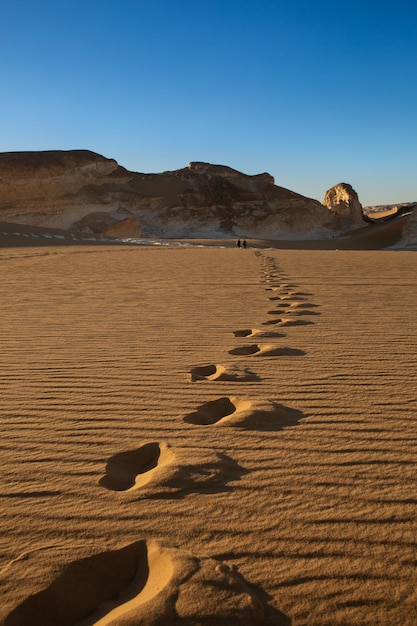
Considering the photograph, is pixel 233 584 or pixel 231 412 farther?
pixel 231 412

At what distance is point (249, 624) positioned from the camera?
1.37 m

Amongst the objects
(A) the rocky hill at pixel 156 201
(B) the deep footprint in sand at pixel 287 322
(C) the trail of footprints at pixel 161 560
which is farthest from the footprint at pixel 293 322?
(A) the rocky hill at pixel 156 201

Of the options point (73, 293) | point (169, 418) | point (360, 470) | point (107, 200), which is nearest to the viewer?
point (360, 470)

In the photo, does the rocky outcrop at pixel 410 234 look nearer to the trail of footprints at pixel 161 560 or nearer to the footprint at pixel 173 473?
the trail of footprints at pixel 161 560

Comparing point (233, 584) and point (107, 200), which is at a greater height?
point (107, 200)

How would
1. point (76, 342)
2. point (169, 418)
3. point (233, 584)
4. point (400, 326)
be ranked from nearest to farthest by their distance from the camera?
point (233, 584) → point (169, 418) → point (76, 342) → point (400, 326)

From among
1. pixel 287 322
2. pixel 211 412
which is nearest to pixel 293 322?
pixel 287 322

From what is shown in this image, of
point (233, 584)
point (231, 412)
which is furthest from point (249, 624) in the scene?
point (231, 412)

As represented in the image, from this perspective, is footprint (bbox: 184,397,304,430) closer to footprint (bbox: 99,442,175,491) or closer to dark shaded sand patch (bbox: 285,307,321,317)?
footprint (bbox: 99,442,175,491)

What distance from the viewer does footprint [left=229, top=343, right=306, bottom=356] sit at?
397 cm

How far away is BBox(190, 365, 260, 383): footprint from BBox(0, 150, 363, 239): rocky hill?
3595 centimetres

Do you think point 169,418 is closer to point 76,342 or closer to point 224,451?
point 224,451

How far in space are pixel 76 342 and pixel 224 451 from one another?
247 cm

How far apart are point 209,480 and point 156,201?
Result: 46.0m
